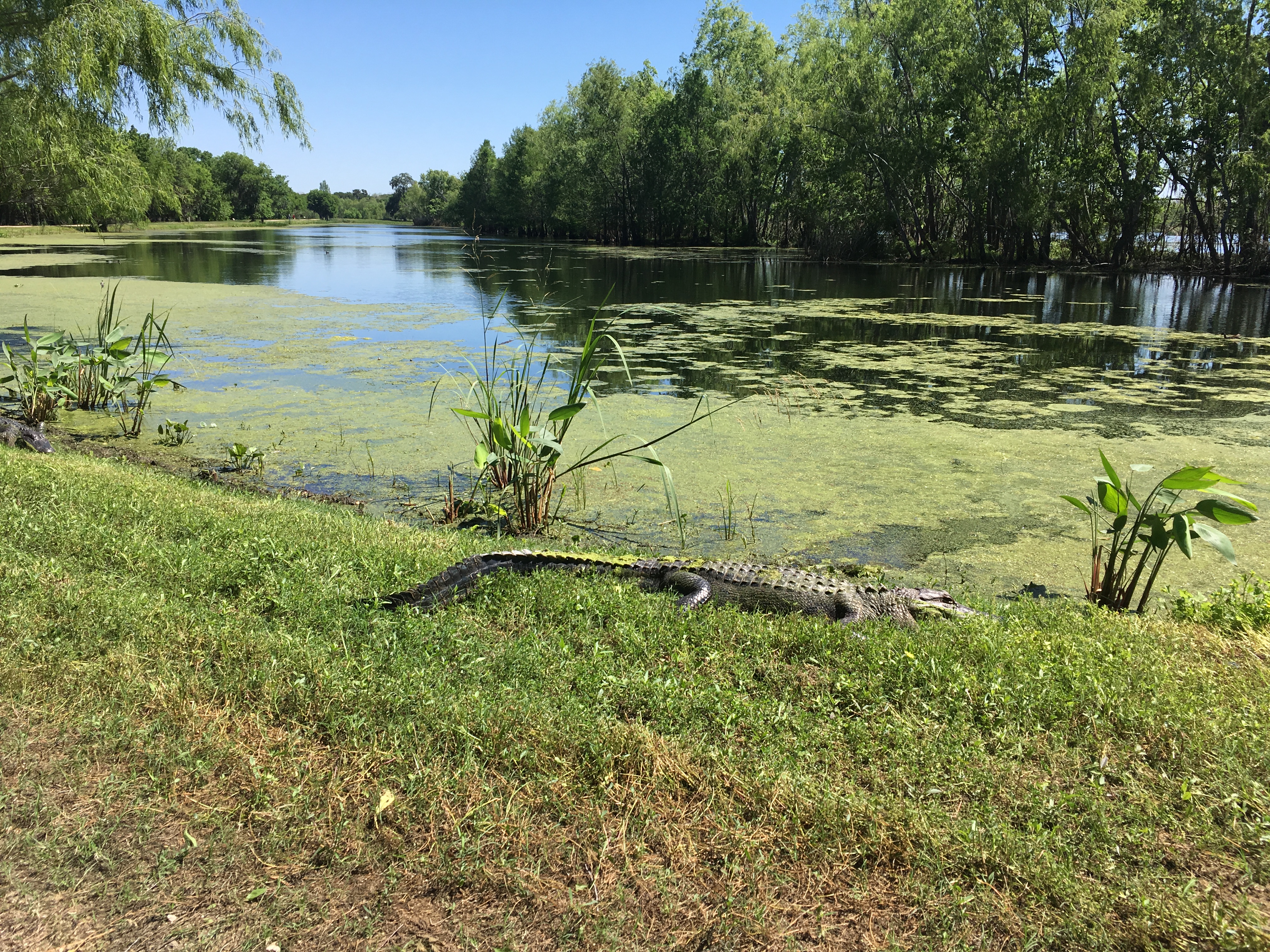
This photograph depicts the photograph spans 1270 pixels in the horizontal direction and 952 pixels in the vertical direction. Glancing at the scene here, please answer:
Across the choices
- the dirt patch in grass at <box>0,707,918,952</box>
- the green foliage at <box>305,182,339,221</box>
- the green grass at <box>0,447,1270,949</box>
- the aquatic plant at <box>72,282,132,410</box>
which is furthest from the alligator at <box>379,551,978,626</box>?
the green foliage at <box>305,182,339,221</box>

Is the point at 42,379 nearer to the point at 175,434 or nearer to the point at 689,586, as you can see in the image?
the point at 175,434

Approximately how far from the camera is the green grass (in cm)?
185

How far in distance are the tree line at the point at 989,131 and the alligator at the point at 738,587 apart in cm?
2315

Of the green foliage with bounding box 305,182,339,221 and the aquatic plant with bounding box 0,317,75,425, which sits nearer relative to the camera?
the aquatic plant with bounding box 0,317,75,425

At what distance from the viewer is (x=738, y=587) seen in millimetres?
3721

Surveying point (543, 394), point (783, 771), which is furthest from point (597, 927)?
point (543, 394)

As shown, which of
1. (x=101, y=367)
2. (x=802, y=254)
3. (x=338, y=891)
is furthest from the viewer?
(x=802, y=254)

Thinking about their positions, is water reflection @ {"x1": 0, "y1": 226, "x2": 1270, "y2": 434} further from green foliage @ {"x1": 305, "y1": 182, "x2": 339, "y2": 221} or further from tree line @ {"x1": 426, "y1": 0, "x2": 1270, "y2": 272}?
green foliage @ {"x1": 305, "y1": 182, "x2": 339, "y2": 221}

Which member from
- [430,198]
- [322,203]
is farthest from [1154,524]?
[322,203]

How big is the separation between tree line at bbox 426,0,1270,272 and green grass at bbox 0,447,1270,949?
23.9 m

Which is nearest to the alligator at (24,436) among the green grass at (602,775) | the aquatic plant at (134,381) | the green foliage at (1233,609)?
the aquatic plant at (134,381)

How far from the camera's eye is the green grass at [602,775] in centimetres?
185

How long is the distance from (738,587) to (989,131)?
2797cm

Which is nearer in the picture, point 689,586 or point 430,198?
point 689,586
